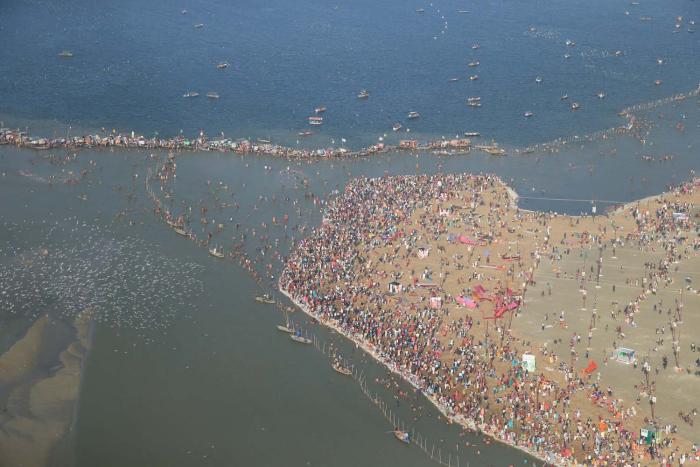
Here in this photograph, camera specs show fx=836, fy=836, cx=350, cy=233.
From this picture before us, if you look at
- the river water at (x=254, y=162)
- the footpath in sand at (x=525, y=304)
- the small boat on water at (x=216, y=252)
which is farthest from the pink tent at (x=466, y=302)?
the small boat on water at (x=216, y=252)

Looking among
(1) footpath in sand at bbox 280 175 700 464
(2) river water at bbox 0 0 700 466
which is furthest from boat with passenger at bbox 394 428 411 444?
(1) footpath in sand at bbox 280 175 700 464

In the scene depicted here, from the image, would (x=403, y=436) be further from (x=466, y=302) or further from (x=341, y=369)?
(x=466, y=302)

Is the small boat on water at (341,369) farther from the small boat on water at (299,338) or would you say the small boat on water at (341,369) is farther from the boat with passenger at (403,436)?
the boat with passenger at (403,436)

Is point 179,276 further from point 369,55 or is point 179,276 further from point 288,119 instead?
point 369,55

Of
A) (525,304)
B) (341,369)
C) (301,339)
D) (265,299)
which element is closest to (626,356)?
(525,304)

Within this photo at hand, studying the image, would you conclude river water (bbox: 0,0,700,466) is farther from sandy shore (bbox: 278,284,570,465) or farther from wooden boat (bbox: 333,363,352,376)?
sandy shore (bbox: 278,284,570,465)

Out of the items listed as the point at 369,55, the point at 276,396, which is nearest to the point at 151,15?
the point at 369,55
